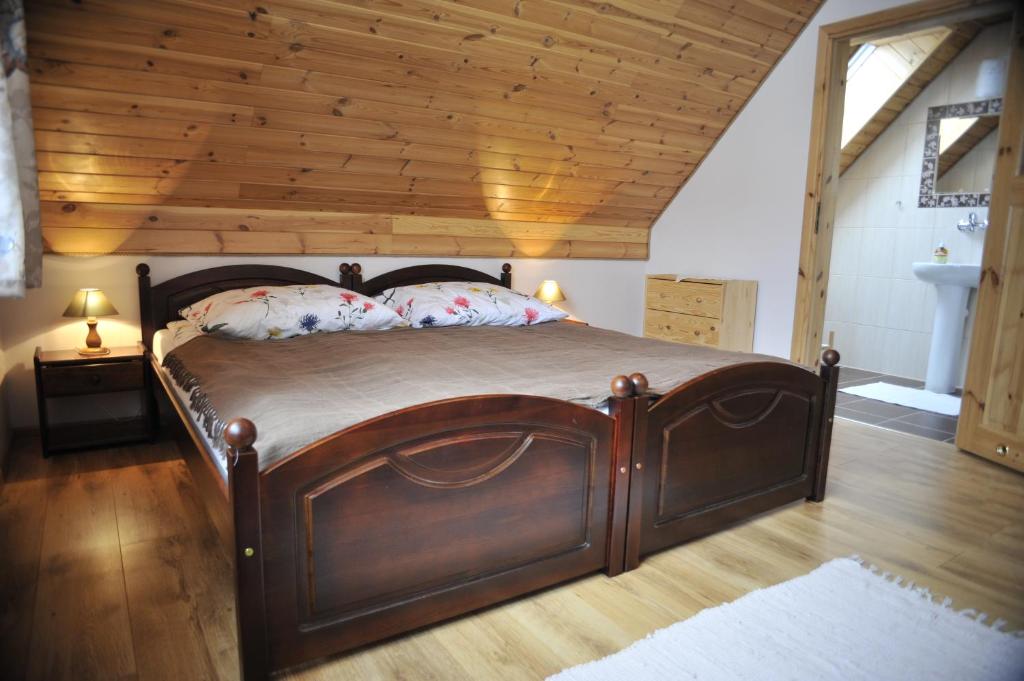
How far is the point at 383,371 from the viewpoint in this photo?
7.12 ft

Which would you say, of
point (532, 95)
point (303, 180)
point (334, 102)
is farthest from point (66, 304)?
point (532, 95)

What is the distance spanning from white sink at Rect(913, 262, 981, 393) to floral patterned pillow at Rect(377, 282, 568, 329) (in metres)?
2.63

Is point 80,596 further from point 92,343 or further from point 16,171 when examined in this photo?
point 92,343

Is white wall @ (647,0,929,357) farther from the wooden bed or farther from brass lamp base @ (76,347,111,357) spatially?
brass lamp base @ (76,347,111,357)

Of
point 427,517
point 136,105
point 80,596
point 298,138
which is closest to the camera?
point 427,517

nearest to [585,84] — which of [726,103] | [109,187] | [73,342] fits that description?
[726,103]

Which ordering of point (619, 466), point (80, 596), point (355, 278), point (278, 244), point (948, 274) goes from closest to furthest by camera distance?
point (80, 596) < point (619, 466) < point (278, 244) < point (355, 278) < point (948, 274)

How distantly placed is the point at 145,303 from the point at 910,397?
15.2ft

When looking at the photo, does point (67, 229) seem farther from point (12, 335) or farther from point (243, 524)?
point (243, 524)

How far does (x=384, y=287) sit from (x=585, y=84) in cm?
159

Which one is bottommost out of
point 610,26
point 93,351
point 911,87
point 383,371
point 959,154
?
point 93,351

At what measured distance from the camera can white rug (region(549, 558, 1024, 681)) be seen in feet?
5.08

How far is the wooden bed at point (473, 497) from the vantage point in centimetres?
143

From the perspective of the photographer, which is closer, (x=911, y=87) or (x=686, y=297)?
(x=686, y=297)
